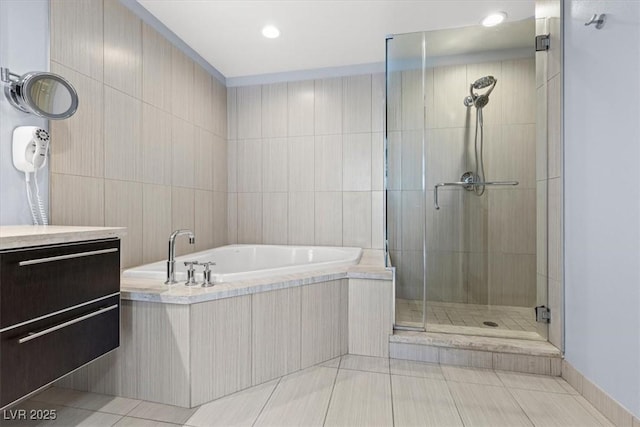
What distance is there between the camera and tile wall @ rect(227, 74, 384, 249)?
9.88 feet

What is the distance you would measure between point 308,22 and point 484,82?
1473 mm

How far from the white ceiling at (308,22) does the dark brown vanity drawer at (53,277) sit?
1.82 metres

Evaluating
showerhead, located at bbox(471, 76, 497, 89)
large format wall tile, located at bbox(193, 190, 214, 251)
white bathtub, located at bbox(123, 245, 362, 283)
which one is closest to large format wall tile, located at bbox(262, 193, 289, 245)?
white bathtub, located at bbox(123, 245, 362, 283)

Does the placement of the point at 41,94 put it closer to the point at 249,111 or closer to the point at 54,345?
the point at 54,345

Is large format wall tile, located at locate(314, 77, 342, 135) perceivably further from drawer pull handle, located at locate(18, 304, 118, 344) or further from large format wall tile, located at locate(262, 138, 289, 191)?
drawer pull handle, located at locate(18, 304, 118, 344)

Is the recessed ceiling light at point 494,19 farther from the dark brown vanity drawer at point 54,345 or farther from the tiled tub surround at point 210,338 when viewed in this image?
the dark brown vanity drawer at point 54,345

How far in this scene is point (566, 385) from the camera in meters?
1.57

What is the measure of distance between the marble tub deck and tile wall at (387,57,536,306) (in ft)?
1.28

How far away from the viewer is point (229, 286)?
1.54 meters

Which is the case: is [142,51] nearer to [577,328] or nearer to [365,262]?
[365,262]

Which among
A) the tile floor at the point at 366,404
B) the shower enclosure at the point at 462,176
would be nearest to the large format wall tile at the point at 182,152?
the tile floor at the point at 366,404

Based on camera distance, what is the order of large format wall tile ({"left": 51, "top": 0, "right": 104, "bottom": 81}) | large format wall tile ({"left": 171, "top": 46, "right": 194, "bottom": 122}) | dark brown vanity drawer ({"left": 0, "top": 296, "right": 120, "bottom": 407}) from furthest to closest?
large format wall tile ({"left": 171, "top": 46, "right": 194, "bottom": 122}) → large format wall tile ({"left": 51, "top": 0, "right": 104, "bottom": 81}) → dark brown vanity drawer ({"left": 0, "top": 296, "right": 120, "bottom": 407})

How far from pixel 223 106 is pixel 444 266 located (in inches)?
108

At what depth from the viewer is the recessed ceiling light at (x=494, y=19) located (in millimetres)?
2160
